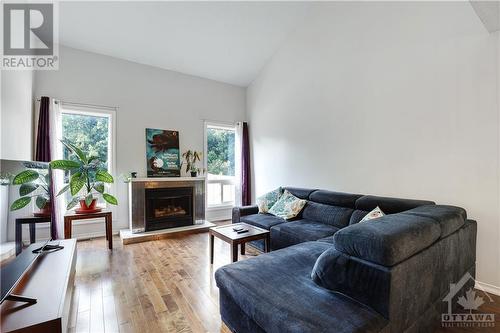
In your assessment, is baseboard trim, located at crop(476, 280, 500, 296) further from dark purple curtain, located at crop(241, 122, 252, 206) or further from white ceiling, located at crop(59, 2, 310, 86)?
white ceiling, located at crop(59, 2, 310, 86)

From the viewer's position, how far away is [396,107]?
9.39ft

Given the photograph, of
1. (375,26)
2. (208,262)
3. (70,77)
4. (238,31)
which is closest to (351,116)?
(375,26)

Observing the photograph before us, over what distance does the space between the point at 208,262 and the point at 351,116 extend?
9.28 feet

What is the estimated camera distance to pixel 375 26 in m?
3.08

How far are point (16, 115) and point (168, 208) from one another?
2.51m

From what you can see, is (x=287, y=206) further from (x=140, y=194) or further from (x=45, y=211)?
(x=45, y=211)

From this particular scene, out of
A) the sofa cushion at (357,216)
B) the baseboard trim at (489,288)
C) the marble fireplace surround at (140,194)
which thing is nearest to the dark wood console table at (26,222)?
the marble fireplace surround at (140,194)

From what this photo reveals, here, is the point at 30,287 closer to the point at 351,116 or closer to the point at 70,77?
the point at 70,77

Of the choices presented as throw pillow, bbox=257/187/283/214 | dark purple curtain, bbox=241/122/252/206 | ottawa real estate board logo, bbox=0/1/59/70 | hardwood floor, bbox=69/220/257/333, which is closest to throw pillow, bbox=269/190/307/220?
throw pillow, bbox=257/187/283/214

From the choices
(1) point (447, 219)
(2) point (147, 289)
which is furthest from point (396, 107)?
(2) point (147, 289)

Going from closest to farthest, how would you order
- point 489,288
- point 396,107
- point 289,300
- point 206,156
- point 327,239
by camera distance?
point 289,300, point 489,288, point 327,239, point 396,107, point 206,156

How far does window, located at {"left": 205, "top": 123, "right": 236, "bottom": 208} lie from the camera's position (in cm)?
514

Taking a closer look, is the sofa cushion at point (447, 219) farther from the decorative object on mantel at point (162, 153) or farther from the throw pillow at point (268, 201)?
the decorative object on mantel at point (162, 153)

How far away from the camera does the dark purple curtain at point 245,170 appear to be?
5316 mm
